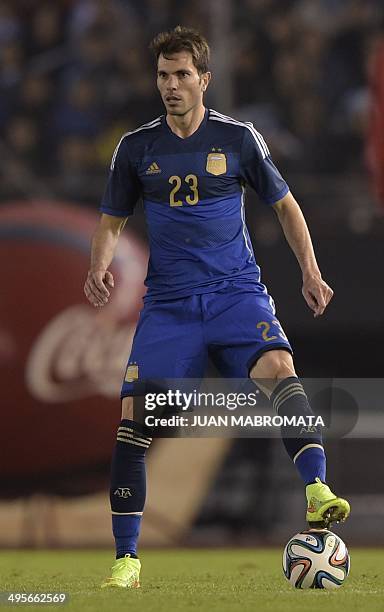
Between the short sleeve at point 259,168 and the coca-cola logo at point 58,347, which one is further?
the coca-cola logo at point 58,347

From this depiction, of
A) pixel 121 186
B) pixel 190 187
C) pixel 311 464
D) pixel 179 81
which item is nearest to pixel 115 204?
pixel 121 186

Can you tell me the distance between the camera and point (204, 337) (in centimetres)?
545

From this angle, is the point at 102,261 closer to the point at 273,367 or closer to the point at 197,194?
the point at 197,194

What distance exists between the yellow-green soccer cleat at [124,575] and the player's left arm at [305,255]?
4.06 feet

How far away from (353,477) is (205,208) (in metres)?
5.32

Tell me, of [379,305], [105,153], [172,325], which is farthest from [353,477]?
[172,325]

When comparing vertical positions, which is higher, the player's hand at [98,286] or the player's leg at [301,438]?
the player's hand at [98,286]

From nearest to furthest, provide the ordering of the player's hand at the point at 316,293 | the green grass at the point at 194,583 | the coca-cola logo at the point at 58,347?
the green grass at the point at 194,583
the player's hand at the point at 316,293
the coca-cola logo at the point at 58,347

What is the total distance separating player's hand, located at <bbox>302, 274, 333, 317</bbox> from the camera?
536 cm

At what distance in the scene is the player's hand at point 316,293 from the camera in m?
5.36

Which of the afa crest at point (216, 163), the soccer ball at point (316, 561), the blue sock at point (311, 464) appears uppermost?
the afa crest at point (216, 163)
